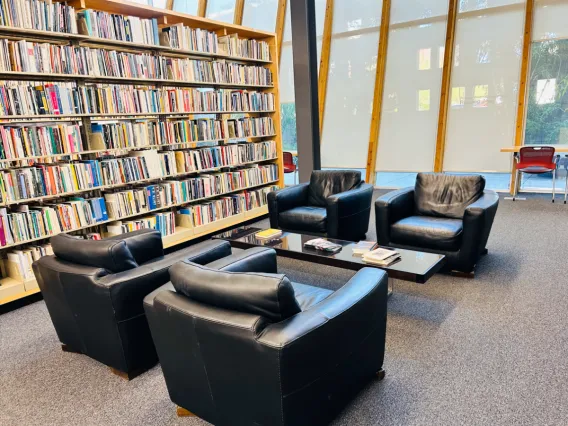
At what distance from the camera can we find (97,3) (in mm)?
3795

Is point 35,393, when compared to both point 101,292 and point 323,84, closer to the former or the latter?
point 101,292

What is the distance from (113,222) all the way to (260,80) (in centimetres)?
281

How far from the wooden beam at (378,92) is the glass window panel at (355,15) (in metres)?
0.17

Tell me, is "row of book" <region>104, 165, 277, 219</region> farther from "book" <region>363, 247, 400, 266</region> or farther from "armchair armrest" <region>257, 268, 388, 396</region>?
"armchair armrest" <region>257, 268, 388, 396</region>

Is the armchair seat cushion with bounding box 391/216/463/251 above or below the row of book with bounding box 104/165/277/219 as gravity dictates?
below

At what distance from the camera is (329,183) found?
4.84 m

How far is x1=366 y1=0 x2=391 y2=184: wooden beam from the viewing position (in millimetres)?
A: 7375

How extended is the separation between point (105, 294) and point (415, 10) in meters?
7.20

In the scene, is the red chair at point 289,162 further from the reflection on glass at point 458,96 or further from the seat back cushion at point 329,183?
the reflection on glass at point 458,96

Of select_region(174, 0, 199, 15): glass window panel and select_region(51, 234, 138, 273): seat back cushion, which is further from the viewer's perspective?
select_region(174, 0, 199, 15): glass window panel

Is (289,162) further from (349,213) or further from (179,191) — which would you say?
(349,213)

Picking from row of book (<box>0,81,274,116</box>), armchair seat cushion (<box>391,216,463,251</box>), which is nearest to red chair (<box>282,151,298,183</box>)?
row of book (<box>0,81,274,116</box>)

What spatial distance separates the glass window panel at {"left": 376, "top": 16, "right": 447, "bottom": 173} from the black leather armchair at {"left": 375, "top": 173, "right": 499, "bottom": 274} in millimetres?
3422

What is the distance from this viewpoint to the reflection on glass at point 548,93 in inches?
246
